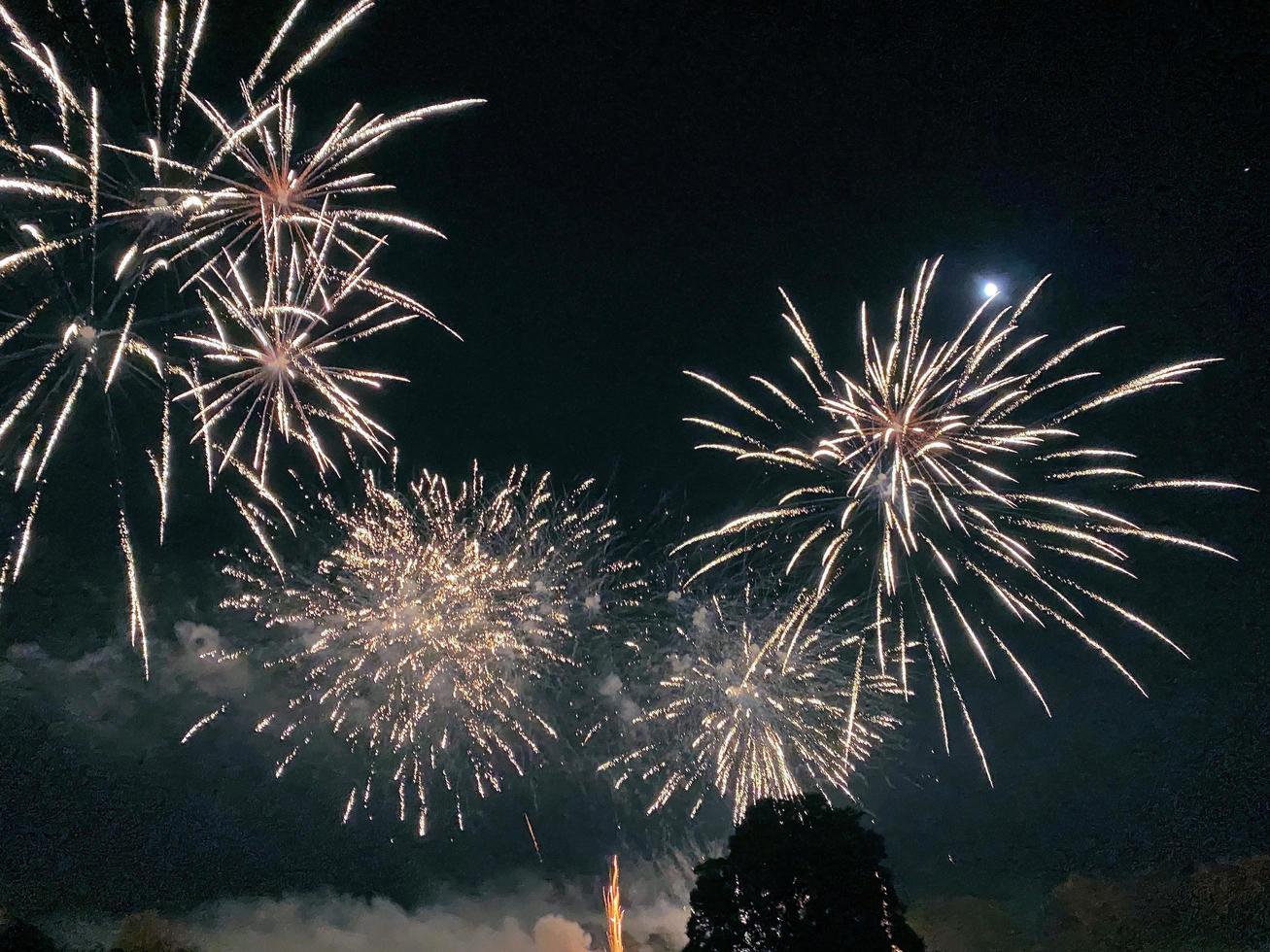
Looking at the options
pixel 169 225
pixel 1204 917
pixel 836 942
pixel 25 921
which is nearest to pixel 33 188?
pixel 169 225

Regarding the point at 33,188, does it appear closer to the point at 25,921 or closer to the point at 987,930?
the point at 25,921

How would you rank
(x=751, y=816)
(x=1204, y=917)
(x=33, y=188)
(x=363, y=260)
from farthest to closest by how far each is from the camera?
(x=1204, y=917) < (x=751, y=816) < (x=363, y=260) < (x=33, y=188)

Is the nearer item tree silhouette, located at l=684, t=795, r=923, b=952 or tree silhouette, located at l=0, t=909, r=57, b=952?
tree silhouette, located at l=684, t=795, r=923, b=952

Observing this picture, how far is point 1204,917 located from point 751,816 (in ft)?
81.1

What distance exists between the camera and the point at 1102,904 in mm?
31578

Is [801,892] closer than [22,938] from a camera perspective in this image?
Yes

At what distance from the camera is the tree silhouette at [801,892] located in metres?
14.0

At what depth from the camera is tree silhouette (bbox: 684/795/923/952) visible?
1395 centimetres

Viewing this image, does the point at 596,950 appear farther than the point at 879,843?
Yes

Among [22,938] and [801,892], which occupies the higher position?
[801,892]

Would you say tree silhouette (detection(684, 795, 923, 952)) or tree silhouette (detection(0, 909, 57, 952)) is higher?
tree silhouette (detection(684, 795, 923, 952))

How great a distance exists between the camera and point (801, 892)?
14312 millimetres

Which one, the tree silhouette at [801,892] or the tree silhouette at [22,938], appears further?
the tree silhouette at [22,938]

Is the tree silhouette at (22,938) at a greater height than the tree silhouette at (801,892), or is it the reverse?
the tree silhouette at (801,892)
